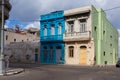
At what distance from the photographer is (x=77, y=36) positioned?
127 feet

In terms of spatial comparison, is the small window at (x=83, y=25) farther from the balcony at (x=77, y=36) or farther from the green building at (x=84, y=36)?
the balcony at (x=77, y=36)

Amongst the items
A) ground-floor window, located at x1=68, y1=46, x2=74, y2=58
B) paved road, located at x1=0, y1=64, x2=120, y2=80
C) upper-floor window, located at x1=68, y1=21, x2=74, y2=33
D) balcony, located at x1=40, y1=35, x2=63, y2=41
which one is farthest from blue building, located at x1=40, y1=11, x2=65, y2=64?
paved road, located at x1=0, y1=64, x2=120, y2=80

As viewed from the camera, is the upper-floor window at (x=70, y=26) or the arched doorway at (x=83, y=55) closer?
the arched doorway at (x=83, y=55)

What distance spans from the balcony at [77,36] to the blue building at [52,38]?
3.60ft

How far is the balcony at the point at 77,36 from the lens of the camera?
37463 mm

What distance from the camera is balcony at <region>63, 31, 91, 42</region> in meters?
37.5

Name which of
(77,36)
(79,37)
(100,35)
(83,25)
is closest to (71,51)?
(77,36)

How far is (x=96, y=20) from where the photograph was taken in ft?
132

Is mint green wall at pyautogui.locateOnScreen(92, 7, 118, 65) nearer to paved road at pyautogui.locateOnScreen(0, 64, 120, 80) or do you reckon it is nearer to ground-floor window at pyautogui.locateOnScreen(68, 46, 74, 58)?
ground-floor window at pyautogui.locateOnScreen(68, 46, 74, 58)

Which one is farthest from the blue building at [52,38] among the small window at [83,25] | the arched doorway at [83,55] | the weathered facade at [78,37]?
the arched doorway at [83,55]

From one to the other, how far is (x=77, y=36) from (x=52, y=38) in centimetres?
531

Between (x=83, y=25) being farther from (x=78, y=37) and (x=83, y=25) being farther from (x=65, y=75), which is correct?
(x=65, y=75)

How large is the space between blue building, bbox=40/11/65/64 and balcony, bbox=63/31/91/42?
1096 millimetres

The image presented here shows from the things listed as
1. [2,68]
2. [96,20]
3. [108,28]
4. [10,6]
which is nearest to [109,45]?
[108,28]
